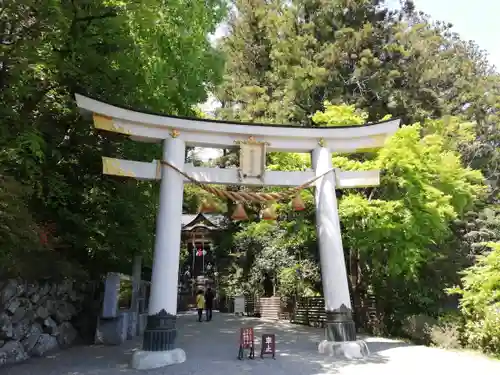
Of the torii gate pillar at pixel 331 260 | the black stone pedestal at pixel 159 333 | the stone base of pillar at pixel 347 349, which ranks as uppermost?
the torii gate pillar at pixel 331 260

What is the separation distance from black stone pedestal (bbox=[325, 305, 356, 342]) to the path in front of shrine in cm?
53

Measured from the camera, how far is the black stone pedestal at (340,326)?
28.8ft

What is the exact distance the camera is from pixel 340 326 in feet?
28.9

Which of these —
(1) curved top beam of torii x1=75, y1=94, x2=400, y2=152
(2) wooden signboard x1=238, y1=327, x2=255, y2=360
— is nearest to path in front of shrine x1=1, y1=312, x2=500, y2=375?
(2) wooden signboard x1=238, y1=327, x2=255, y2=360

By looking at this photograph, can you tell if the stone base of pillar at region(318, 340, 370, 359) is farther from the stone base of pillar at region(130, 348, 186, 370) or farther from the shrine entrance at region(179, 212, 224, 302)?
the shrine entrance at region(179, 212, 224, 302)

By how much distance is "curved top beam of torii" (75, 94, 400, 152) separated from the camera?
28.4 feet

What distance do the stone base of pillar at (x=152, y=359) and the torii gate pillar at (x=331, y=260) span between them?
348cm

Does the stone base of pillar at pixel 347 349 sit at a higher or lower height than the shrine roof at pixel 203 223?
lower

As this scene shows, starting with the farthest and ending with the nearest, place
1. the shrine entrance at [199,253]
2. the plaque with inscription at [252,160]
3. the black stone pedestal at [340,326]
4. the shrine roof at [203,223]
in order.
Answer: the shrine roof at [203,223] < the shrine entrance at [199,253] < the plaque with inscription at [252,160] < the black stone pedestal at [340,326]

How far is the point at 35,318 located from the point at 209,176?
17.3 feet

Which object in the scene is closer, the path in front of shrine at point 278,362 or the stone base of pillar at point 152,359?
the path in front of shrine at point 278,362

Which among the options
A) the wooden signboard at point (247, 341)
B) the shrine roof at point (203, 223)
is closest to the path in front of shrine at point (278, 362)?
the wooden signboard at point (247, 341)

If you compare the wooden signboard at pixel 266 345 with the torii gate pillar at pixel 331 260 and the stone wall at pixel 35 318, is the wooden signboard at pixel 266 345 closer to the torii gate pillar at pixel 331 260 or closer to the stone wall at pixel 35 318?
the torii gate pillar at pixel 331 260

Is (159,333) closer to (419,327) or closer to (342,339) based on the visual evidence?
(342,339)
